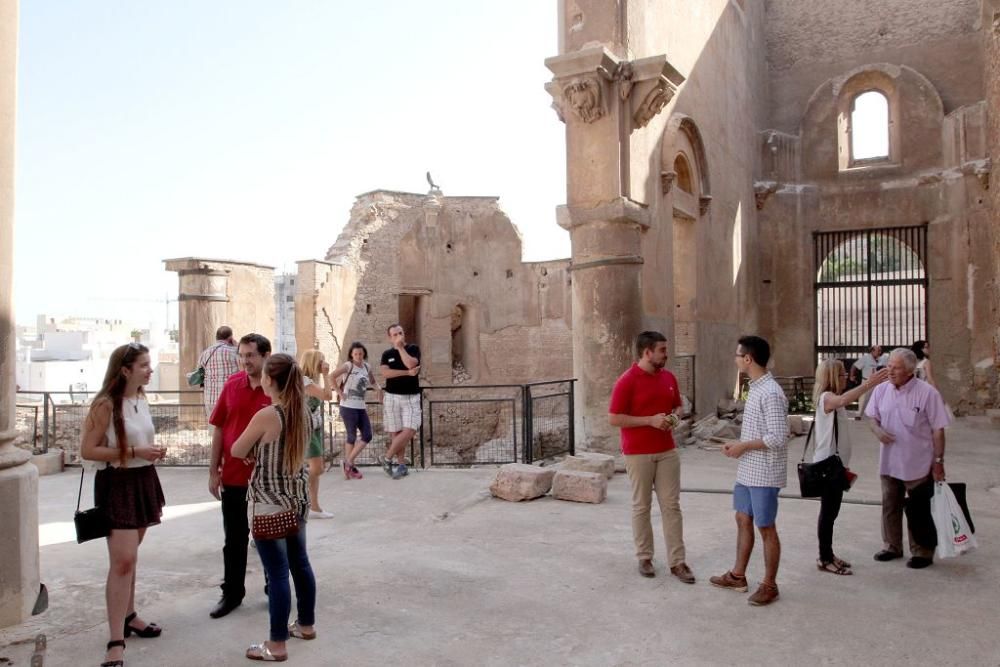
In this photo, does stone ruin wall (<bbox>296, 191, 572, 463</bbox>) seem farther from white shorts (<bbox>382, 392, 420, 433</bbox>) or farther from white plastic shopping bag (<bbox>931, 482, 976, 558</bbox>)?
white plastic shopping bag (<bbox>931, 482, 976, 558</bbox>)

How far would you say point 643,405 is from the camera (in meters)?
4.97

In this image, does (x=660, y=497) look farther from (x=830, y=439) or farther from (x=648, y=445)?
(x=830, y=439)

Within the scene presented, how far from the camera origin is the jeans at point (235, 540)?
4.43 m

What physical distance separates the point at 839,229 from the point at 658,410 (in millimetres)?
13428

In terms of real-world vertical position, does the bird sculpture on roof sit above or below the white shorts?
above

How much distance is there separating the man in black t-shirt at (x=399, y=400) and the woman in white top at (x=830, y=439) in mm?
4444

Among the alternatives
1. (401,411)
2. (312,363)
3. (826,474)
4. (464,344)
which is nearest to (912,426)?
(826,474)

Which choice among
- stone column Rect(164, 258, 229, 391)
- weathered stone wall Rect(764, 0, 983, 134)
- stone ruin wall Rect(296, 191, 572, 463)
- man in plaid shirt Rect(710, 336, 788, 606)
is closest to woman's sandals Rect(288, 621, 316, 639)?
man in plaid shirt Rect(710, 336, 788, 606)

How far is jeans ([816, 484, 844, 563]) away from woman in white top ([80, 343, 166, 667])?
4015 mm

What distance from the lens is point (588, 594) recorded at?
183 inches

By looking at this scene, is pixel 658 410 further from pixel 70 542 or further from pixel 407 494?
pixel 70 542

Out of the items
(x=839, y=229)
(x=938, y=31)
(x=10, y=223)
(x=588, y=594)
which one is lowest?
(x=588, y=594)

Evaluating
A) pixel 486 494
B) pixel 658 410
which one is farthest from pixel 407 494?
pixel 658 410

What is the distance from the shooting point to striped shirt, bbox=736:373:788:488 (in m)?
4.38
